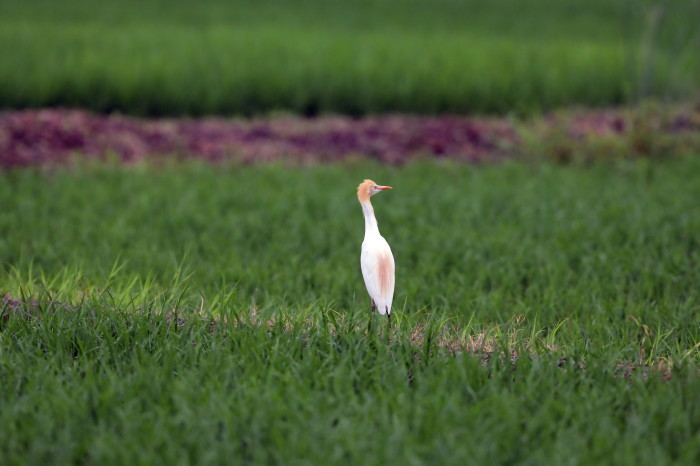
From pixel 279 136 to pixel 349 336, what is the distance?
617cm

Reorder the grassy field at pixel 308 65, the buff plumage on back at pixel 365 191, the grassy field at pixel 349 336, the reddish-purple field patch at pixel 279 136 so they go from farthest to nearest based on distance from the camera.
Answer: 1. the grassy field at pixel 308 65
2. the reddish-purple field patch at pixel 279 136
3. the buff plumage on back at pixel 365 191
4. the grassy field at pixel 349 336

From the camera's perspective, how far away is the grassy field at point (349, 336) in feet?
8.20

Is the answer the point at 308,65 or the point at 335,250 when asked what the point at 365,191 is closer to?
the point at 335,250

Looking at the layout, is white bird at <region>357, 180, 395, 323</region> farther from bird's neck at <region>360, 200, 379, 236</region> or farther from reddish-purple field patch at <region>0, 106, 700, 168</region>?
reddish-purple field patch at <region>0, 106, 700, 168</region>

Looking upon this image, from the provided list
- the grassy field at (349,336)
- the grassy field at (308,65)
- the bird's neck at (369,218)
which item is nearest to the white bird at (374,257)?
the bird's neck at (369,218)

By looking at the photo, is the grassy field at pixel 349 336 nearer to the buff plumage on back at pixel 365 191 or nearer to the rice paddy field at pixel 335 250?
the rice paddy field at pixel 335 250

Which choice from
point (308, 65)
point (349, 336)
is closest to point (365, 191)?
point (349, 336)

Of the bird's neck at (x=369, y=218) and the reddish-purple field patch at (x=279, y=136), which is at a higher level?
the bird's neck at (x=369, y=218)

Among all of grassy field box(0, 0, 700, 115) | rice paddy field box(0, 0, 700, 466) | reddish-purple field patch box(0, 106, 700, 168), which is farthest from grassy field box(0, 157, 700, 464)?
grassy field box(0, 0, 700, 115)

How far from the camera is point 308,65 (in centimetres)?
1097

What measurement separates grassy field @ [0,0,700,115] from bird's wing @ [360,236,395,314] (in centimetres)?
639

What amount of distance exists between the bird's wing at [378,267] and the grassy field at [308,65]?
6.39 metres

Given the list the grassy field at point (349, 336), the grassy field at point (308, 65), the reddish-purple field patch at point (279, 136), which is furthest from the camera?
the grassy field at point (308, 65)

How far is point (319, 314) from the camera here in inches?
137
